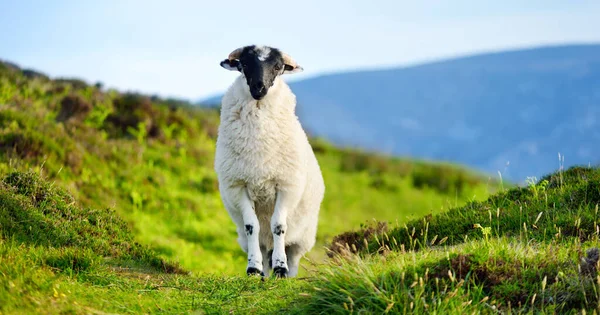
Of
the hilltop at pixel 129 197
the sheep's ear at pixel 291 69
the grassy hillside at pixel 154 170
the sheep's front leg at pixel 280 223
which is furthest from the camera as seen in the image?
the grassy hillside at pixel 154 170

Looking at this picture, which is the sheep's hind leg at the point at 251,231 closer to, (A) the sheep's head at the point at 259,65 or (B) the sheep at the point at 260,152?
(B) the sheep at the point at 260,152

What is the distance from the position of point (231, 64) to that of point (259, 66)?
22.6 inches

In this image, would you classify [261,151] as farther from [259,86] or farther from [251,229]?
[251,229]

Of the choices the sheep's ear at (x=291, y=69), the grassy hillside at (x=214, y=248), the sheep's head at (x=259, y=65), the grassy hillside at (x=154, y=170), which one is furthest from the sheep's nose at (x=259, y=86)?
the grassy hillside at (x=154, y=170)

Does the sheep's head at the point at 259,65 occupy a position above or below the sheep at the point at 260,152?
above

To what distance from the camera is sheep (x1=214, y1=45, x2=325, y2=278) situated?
917 cm

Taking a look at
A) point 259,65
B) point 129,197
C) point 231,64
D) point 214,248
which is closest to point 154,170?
point 129,197

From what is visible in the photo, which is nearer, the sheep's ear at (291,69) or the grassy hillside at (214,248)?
the grassy hillside at (214,248)

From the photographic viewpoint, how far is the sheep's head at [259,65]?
30.3ft

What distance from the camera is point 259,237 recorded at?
393 inches

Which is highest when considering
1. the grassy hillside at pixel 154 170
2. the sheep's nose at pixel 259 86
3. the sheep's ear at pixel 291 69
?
the sheep's ear at pixel 291 69

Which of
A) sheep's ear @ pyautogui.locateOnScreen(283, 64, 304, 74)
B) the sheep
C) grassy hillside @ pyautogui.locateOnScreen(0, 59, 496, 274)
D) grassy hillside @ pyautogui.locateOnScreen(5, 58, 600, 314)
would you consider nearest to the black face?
the sheep

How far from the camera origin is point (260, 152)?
916 centimetres

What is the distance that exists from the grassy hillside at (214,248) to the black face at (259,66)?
2551mm
